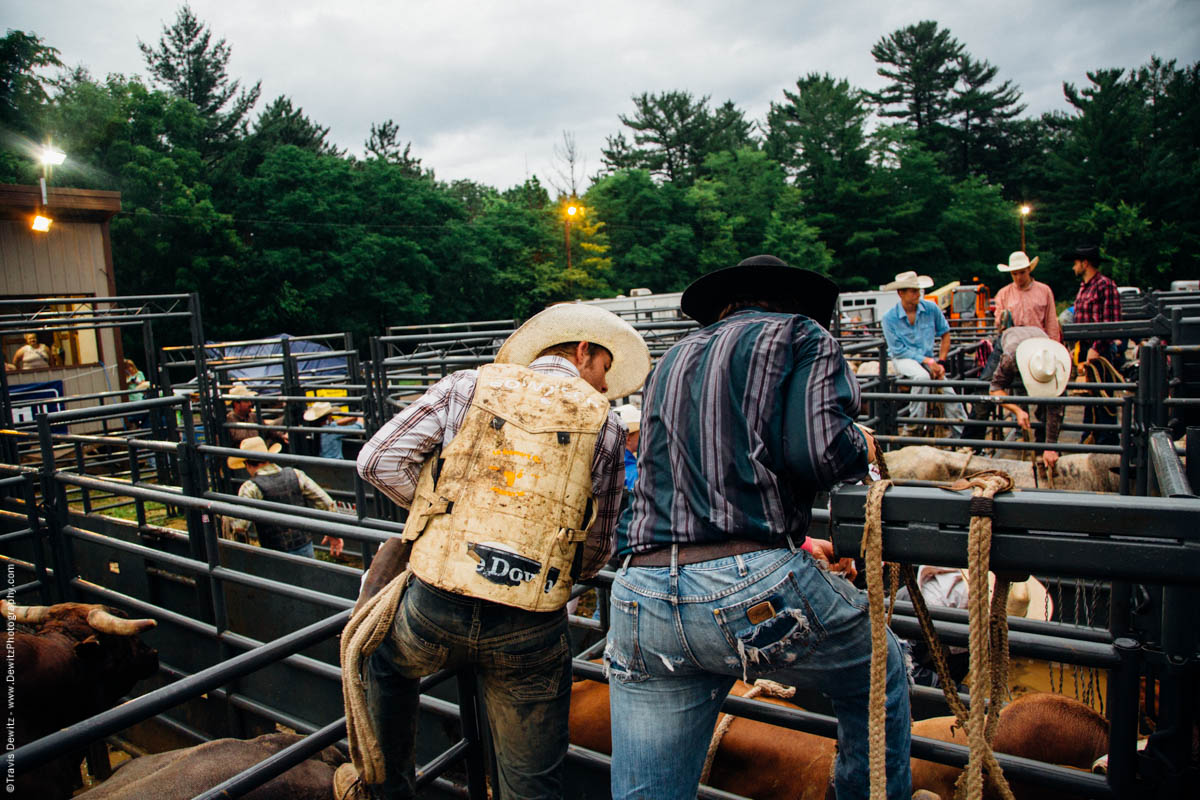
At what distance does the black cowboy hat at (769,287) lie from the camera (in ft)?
5.87

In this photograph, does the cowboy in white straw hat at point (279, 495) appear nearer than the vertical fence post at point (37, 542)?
No

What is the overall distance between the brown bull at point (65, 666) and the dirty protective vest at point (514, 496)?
94.8 inches

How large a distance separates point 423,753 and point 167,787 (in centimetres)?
148

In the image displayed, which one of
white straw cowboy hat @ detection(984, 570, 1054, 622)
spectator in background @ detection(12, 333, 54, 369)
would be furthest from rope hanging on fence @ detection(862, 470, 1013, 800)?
spectator in background @ detection(12, 333, 54, 369)

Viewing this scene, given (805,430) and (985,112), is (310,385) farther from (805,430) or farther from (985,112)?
(985,112)

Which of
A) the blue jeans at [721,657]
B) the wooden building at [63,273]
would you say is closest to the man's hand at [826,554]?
the blue jeans at [721,657]

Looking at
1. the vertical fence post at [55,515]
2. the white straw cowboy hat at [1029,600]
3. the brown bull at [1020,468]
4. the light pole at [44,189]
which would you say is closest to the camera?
the white straw cowboy hat at [1029,600]

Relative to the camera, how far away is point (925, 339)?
7824mm

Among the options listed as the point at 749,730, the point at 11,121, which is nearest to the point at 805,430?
the point at 749,730

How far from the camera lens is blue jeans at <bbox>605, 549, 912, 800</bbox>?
4.94ft

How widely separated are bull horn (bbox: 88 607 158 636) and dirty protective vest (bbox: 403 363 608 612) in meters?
2.33

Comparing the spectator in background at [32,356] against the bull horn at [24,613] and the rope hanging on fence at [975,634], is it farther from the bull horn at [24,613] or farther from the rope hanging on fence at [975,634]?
the rope hanging on fence at [975,634]

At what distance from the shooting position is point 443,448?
82.5 inches

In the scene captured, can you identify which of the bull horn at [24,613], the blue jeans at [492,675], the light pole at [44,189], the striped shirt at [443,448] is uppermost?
the light pole at [44,189]
